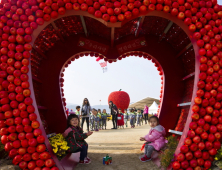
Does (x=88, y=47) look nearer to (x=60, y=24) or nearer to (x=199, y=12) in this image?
(x=60, y=24)

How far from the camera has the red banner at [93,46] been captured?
467 cm

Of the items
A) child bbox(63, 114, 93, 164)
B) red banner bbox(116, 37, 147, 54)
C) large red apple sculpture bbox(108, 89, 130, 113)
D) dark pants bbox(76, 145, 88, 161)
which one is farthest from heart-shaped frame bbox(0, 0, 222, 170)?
large red apple sculpture bbox(108, 89, 130, 113)

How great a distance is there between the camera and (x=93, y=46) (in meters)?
4.73

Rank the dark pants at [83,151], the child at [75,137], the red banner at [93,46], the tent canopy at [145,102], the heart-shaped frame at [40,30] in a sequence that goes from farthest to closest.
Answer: the tent canopy at [145,102], the red banner at [93,46], the dark pants at [83,151], the child at [75,137], the heart-shaped frame at [40,30]

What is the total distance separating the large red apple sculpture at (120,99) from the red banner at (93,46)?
14.9m

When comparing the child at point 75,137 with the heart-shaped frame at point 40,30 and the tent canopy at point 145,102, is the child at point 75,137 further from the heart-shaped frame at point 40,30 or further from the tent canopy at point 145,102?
the tent canopy at point 145,102

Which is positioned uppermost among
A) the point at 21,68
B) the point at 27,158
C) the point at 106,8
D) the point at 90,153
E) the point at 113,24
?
the point at 106,8

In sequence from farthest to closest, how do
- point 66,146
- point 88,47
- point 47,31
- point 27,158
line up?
point 88,47 → point 47,31 → point 66,146 → point 27,158

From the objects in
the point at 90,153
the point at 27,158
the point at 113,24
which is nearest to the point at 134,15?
the point at 113,24

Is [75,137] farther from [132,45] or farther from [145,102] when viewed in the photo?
[145,102]

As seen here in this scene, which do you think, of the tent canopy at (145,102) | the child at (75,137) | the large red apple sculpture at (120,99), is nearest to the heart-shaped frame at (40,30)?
the child at (75,137)

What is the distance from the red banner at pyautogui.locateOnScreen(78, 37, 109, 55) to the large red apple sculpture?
588 inches

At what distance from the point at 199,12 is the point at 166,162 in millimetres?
2401

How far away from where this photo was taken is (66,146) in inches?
126
